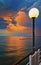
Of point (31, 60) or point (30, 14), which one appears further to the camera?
point (30, 14)

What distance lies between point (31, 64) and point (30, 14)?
6.93 feet

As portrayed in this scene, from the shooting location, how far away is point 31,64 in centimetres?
368

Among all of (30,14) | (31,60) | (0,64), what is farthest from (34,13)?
(0,64)

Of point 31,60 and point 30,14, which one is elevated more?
point 30,14

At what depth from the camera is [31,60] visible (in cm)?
365

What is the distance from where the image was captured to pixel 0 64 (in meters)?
31.3

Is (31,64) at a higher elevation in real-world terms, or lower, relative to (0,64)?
higher

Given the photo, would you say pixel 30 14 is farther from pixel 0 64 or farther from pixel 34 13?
pixel 0 64

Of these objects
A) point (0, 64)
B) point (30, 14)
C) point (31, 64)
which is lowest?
point (0, 64)

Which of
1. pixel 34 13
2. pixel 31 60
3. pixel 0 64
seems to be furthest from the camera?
pixel 0 64

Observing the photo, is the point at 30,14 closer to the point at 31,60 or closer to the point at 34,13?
the point at 34,13

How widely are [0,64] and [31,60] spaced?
1116 inches

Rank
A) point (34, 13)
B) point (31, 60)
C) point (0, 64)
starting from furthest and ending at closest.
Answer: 1. point (0, 64)
2. point (34, 13)
3. point (31, 60)

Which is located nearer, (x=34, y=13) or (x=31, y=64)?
(x=31, y=64)
